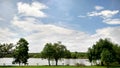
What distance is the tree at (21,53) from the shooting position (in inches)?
3226

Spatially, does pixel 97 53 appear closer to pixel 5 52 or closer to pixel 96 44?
pixel 96 44

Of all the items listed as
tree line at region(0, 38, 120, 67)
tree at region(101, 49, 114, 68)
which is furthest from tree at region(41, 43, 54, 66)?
tree at region(101, 49, 114, 68)

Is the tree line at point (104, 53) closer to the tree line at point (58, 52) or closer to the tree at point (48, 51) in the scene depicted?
the tree line at point (58, 52)

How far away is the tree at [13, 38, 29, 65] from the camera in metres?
81.9

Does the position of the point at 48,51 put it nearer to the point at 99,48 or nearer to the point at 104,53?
the point at 99,48

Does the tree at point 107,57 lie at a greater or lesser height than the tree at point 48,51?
lesser

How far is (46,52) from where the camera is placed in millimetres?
92062

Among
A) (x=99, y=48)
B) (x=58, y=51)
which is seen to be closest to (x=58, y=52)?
(x=58, y=51)

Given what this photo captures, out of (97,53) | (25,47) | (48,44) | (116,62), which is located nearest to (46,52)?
(48,44)

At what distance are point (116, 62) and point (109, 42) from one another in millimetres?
8898

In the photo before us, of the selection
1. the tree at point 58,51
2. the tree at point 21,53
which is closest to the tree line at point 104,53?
the tree at point 58,51

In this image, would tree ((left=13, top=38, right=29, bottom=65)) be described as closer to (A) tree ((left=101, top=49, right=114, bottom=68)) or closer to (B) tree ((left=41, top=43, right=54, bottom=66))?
(B) tree ((left=41, top=43, right=54, bottom=66))

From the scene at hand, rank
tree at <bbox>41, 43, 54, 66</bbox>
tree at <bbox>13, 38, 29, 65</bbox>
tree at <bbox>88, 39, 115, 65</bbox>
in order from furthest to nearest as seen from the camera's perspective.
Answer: tree at <bbox>41, 43, 54, 66</bbox> → tree at <bbox>88, 39, 115, 65</bbox> → tree at <bbox>13, 38, 29, 65</bbox>

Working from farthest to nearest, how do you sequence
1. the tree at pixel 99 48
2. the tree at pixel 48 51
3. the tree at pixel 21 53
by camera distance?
the tree at pixel 48 51 → the tree at pixel 99 48 → the tree at pixel 21 53
